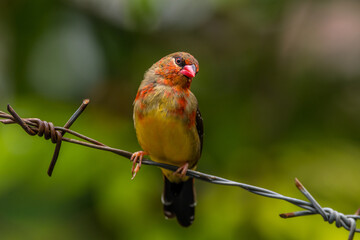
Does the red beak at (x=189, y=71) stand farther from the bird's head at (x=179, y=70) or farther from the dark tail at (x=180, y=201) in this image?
the dark tail at (x=180, y=201)

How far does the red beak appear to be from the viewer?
315cm

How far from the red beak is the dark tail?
90 cm

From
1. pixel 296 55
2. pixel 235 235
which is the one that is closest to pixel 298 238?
pixel 235 235

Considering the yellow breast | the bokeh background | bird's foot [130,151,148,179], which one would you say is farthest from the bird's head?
the bokeh background

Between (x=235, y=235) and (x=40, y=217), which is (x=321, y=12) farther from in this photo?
(x=40, y=217)

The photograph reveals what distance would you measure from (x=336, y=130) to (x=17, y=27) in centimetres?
282

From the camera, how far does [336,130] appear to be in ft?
14.5

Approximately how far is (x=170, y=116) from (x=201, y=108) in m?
1.22

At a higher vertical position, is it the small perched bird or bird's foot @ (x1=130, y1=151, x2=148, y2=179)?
the small perched bird

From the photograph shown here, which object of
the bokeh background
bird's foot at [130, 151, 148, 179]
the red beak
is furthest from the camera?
the bokeh background

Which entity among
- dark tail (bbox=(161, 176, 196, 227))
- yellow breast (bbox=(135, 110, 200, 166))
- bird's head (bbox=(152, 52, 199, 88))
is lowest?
dark tail (bbox=(161, 176, 196, 227))

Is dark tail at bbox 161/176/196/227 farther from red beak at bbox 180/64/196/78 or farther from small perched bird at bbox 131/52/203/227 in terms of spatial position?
red beak at bbox 180/64/196/78

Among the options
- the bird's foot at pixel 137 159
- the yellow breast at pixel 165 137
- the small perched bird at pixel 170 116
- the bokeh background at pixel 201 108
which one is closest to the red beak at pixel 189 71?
the small perched bird at pixel 170 116

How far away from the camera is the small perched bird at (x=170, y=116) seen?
3045 mm
